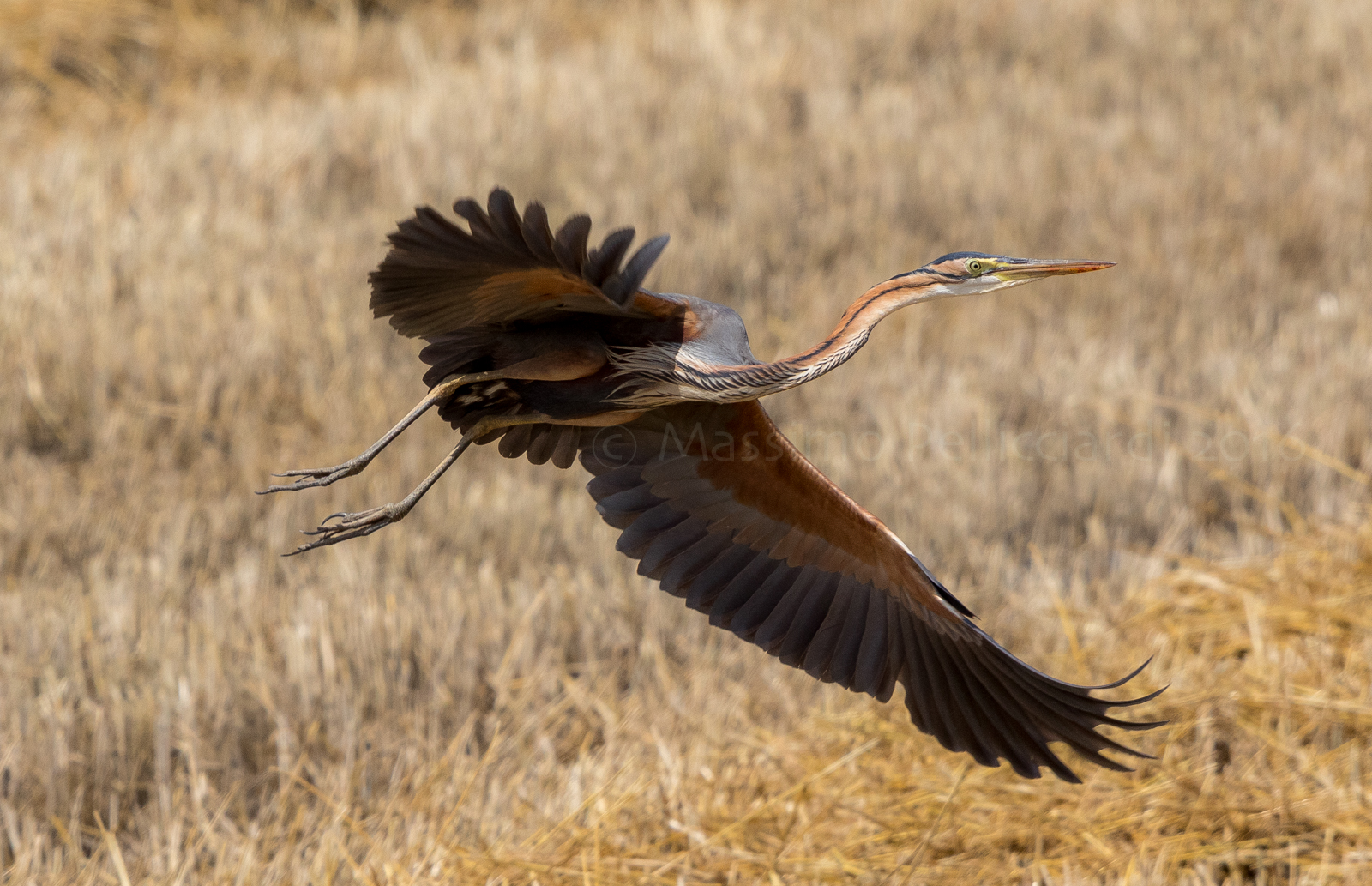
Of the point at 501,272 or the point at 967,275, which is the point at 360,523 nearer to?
the point at 501,272

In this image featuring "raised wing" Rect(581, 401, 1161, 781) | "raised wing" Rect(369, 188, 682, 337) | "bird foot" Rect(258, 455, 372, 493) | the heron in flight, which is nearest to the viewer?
"raised wing" Rect(369, 188, 682, 337)

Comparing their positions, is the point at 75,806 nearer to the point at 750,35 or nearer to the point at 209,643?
the point at 209,643

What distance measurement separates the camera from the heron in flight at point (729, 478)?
304 centimetres

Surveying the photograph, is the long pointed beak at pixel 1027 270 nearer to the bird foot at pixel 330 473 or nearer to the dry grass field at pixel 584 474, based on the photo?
the bird foot at pixel 330 473

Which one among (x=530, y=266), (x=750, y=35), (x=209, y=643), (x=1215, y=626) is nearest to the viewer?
(x=530, y=266)

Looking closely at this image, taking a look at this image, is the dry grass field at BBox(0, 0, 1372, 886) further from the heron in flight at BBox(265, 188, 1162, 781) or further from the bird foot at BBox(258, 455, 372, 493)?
the bird foot at BBox(258, 455, 372, 493)

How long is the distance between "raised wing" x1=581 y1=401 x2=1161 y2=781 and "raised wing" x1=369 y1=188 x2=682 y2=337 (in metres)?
0.69

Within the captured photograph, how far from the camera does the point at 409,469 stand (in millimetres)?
6328

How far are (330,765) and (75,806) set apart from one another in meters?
0.72

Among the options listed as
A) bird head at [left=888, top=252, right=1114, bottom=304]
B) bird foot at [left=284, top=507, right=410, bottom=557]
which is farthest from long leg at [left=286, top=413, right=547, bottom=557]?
bird head at [left=888, top=252, right=1114, bottom=304]

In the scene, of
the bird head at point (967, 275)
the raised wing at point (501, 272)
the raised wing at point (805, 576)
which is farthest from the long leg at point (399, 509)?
the bird head at point (967, 275)

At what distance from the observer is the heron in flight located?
3045 mm

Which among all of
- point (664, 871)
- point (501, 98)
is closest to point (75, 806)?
point (664, 871)

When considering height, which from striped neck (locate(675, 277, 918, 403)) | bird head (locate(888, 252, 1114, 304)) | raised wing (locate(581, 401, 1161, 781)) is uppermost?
bird head (locate(888, 252, 1114, 304))
